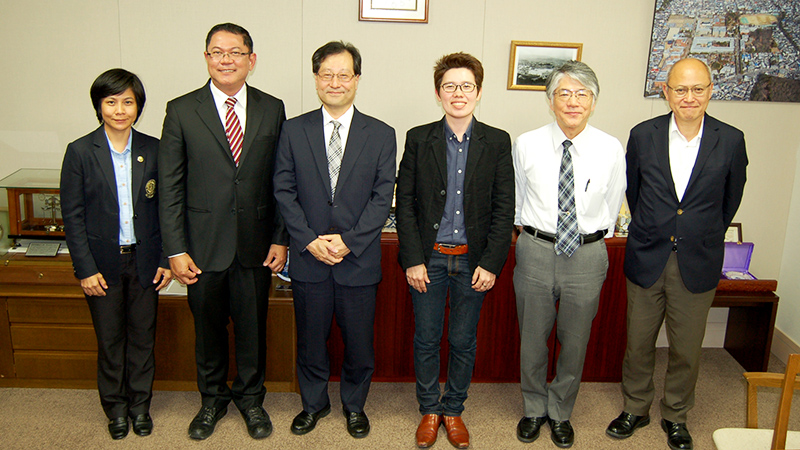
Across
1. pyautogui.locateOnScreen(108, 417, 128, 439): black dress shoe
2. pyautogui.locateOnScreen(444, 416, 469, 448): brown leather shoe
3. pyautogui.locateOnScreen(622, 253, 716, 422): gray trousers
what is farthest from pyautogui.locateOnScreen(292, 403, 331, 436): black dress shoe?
pyautogui.locateOnScreen(622, 253, 716, 422): gray trousers

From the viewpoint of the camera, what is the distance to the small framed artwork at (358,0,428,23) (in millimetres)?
3418

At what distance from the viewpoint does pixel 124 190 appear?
2.62m

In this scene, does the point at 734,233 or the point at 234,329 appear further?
the point at 734,233

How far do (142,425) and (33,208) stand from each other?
142 centimetres

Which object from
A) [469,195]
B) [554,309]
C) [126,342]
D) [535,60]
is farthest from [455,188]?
[126,342]

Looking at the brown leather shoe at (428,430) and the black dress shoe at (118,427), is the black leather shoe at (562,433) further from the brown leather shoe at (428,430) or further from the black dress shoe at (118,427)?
the black dress shoe at (118,427)

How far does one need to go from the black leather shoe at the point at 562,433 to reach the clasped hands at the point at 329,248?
4.45ft

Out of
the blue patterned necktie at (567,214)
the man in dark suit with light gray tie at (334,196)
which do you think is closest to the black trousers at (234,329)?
the man in dark suit with light gray tie at (334,196)

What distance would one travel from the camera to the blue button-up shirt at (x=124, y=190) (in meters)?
2.62

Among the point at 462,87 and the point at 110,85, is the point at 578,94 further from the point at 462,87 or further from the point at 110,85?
the point at 110,85

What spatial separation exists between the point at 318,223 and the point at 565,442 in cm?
158

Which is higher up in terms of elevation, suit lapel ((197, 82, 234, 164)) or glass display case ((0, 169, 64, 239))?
suit lapel ((197, 82, 234, 164))

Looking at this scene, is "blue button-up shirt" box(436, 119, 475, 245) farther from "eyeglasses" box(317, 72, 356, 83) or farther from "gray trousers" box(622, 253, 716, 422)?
"gray trousers" box(622, 253, 716, 422)

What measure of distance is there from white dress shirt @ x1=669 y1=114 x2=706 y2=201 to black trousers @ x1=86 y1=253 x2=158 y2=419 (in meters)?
2.50
